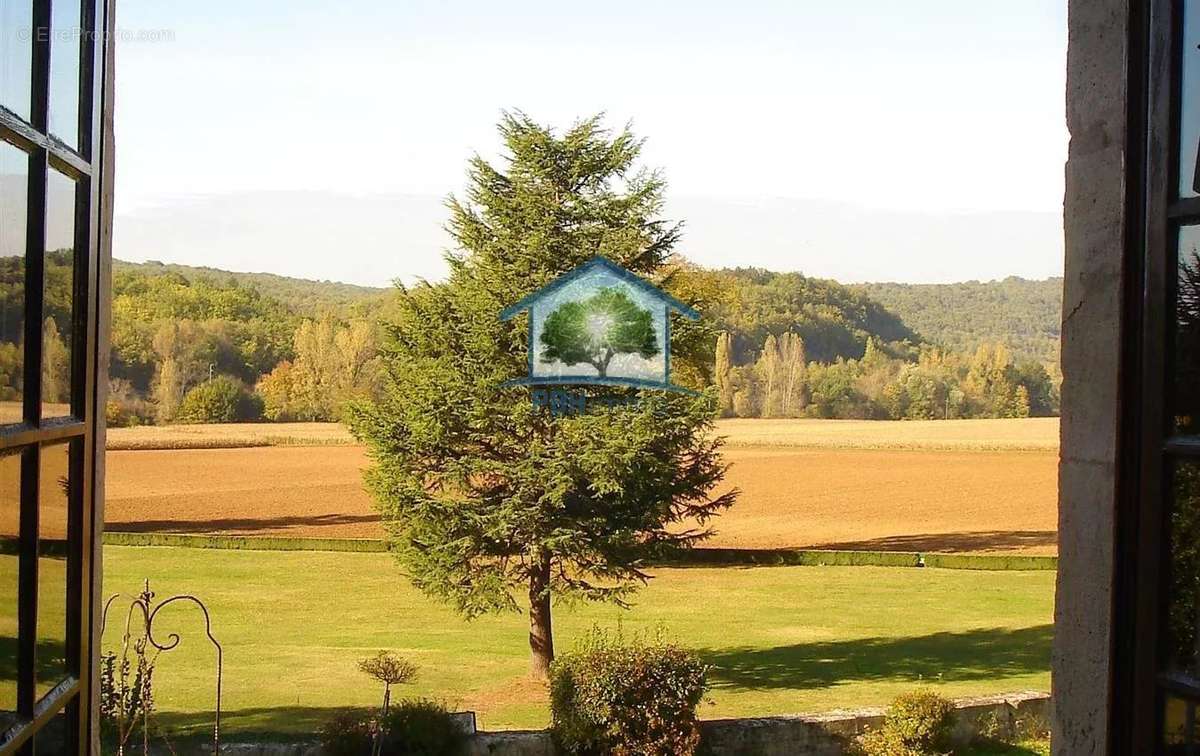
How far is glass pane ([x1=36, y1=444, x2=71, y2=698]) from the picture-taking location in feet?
3.86

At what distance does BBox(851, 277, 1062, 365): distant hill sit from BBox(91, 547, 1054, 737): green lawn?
2.72m

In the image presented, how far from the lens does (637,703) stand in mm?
6754

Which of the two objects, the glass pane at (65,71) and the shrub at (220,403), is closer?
the glass pane at (65,71)

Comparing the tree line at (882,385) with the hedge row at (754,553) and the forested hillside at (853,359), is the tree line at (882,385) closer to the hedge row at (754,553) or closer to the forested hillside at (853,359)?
the forested hillside at (853,359)

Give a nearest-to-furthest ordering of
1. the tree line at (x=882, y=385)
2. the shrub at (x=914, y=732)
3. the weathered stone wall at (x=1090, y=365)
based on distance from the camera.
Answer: the weathered stone wall at (x=1090, y=365) → the shrub at (x=914, y=732) → the tree line at (x=882, y=385)

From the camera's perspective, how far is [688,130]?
Answer: 13852 millimetres

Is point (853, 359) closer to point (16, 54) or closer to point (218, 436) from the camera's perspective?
point (218, 436)

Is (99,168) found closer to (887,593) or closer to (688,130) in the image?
(887,593)

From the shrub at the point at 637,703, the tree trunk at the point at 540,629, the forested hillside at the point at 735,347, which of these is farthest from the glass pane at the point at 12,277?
Result: the forested hillside at the point at 735,347

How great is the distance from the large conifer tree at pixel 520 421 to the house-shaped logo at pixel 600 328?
140mm

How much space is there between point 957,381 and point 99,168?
12681mm

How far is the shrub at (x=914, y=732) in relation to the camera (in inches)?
285

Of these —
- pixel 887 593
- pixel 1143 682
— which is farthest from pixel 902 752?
pixel 1143 682

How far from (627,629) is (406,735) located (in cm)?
472
